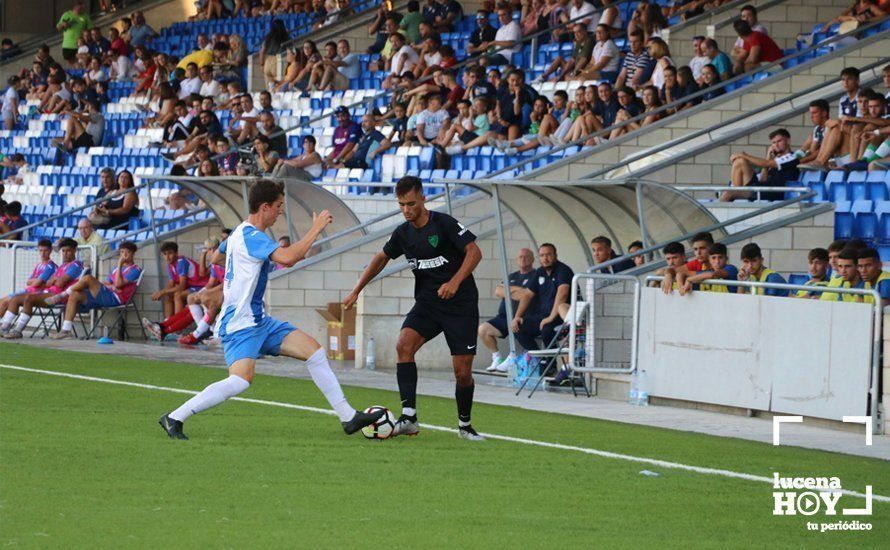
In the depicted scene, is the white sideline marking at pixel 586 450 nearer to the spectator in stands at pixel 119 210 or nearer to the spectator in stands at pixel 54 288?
the spectator in stands at pixel 54 288

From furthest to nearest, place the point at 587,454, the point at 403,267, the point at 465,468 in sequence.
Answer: the point at 403,267 < the point at 587,454 < the point at 465,468

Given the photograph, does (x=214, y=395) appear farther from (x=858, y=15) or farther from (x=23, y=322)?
(x=858, y=15)

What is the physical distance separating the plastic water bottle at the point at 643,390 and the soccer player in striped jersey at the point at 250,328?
4.70 metres

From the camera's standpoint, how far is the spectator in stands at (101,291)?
22433mm

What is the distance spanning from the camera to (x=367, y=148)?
2633cm

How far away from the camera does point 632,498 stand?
8.98 m

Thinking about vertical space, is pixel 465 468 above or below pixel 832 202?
below

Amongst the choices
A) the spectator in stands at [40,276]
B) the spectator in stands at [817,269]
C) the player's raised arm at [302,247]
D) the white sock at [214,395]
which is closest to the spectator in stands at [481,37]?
the spectator in stands at [40,276]

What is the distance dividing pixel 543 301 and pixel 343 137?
10.4 meters

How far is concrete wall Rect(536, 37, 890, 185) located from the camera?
21.1m

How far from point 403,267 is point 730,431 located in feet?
22.4

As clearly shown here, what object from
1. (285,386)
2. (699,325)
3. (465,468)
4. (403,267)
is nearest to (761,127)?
(403,267)

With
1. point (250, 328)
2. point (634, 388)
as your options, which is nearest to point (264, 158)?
point (634, 388)

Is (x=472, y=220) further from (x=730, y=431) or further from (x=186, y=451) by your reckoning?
(x=186, y=451)
